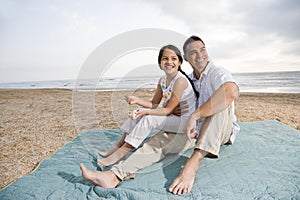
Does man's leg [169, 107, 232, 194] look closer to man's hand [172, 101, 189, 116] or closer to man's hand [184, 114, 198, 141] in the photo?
man's hand [184, 114, 198, 141]

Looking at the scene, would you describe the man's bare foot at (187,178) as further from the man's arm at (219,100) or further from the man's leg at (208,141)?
the man's arm at (219,100)

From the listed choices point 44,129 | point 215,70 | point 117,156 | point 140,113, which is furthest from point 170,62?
point 44,129

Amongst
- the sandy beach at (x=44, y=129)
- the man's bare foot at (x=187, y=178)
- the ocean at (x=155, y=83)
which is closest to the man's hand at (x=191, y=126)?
the man's bare foot at (x=187, y=178)

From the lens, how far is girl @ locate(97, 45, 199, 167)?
1.66 meters

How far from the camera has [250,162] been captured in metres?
1.66

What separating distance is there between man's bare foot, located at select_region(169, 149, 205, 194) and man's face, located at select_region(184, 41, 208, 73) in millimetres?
717

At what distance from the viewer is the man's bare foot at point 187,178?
4.49 feet

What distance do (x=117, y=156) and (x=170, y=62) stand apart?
872mm

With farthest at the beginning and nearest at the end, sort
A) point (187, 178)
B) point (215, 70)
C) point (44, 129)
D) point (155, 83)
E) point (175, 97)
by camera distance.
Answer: point (44, 129)
point (155, 83)
point (175, 97)
point (215, 70)
point (187, 178)

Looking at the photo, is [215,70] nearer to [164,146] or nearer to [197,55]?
[197,55]

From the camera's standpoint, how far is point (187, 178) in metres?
1.42

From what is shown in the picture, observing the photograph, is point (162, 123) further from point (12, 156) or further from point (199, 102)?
point (12, 156)

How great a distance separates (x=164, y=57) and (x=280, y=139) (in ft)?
4.56

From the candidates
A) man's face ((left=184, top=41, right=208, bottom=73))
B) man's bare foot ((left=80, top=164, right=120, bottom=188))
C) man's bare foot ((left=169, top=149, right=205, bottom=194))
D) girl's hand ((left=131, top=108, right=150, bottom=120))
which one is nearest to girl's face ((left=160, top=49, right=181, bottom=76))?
man's face ((left=184, top=41, right=208, bottom=73))
